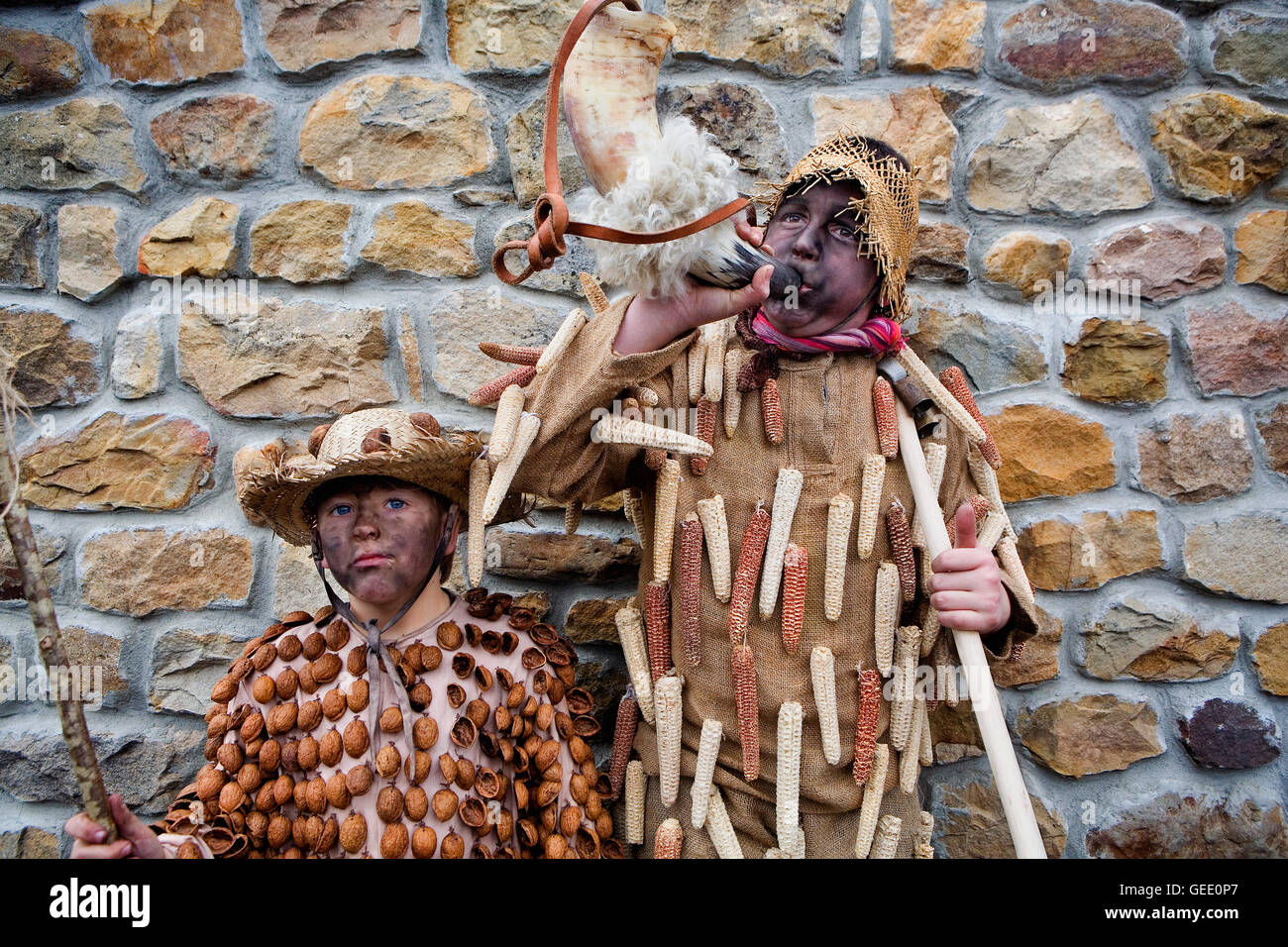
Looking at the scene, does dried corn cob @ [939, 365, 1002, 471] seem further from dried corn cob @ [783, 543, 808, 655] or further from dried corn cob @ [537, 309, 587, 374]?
dried corn cob @ [537, 309, 587, 374]

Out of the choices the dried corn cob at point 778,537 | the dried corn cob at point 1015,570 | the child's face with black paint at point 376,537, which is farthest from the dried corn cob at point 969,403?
the child's face with black paint at point 376,537

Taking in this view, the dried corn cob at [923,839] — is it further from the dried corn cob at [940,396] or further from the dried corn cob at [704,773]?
the dried corn cob at [940,396]

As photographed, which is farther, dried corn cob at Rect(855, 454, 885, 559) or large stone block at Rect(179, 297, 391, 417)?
large stone block at Rect(179, 297, 391, 417)

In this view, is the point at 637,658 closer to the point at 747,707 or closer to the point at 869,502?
the point at 747,707

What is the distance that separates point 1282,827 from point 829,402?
152 centimetres

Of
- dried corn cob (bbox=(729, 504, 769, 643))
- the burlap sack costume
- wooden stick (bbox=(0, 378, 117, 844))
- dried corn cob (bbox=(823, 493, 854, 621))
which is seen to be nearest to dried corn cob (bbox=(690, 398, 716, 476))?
the burlap sack costume

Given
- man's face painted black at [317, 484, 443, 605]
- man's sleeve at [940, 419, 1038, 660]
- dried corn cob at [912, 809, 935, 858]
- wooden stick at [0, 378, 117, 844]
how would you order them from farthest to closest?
dried corn cob at [912, 809, 935, 858], man's sleeve at [940, 419, 1038, 660], man's face painted black at [317, 484, 443, 605], wooden stick at [0, 378, 117, 844]

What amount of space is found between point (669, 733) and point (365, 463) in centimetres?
71

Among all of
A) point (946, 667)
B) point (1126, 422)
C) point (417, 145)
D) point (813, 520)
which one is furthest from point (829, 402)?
point (417, 145)

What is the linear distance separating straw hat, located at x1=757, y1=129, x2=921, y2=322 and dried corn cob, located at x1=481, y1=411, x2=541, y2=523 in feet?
2.00

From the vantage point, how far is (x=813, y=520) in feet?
5.21

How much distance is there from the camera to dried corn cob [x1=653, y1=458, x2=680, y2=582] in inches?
62.8
